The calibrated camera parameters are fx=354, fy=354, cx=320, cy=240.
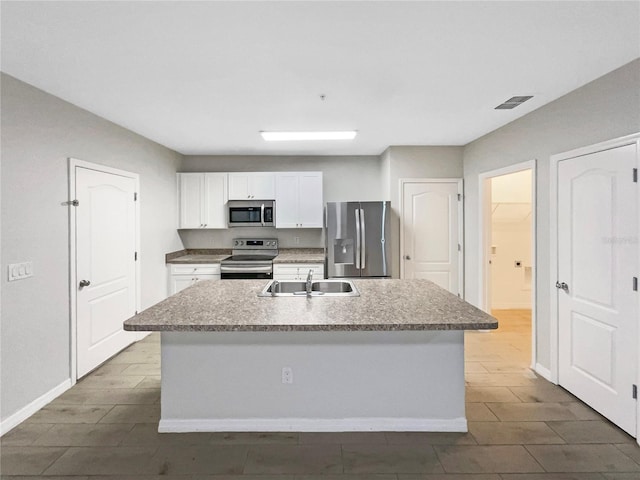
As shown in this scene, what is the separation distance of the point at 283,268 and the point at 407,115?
2.49 m

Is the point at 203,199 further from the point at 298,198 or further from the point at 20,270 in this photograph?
the point at 20,270

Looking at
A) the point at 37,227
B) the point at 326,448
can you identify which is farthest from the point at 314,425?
the point at 37,227

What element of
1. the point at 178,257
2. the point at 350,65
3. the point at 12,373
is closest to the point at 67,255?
the point at 12,373

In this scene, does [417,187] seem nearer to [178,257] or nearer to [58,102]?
[178,257]

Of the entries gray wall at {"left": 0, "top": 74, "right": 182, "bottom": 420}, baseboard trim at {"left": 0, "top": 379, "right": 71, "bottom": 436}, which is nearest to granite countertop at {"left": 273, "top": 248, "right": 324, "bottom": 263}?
gray wall at {"left": 0, "top": 74, "right": 182, "bottom": 420}

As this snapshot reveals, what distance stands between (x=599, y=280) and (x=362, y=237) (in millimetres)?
2472

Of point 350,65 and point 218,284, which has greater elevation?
point 350,65

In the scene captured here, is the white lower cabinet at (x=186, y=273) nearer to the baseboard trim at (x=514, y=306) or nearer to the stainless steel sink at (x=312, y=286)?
the stainless steel sink at (x=312, y=286)

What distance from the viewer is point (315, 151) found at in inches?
198

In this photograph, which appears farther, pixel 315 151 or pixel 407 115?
pixel 315 151

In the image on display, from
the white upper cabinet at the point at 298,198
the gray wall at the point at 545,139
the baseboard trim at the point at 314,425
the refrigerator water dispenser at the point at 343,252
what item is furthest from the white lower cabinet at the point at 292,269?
the baseboard trim at the point at 314,425

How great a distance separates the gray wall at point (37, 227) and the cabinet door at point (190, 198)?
1.68 meters

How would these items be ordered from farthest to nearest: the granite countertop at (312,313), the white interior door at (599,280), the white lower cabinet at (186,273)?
1. the white lower cabinet at (186,273)
2. the white interior door at (599,280)
3. the granite countertop at (312,313)

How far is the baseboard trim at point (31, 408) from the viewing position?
2353mm
